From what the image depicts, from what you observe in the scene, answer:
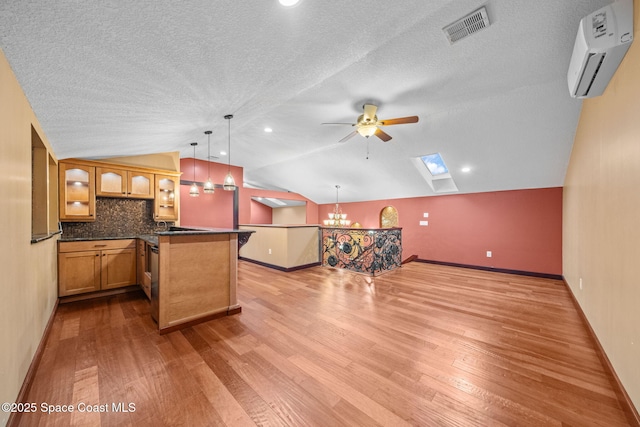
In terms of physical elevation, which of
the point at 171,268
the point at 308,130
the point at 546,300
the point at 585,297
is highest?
the point at 308,130

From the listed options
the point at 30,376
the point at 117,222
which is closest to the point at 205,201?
the point at 117,222

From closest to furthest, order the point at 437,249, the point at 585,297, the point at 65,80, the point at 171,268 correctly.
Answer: the point at 65,80, the point at 171,268, the point at 585,297, the point at 437,249

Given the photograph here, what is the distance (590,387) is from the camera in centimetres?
177

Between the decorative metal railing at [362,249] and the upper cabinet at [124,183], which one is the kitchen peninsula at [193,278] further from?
the decorative metal railing at [362,249]

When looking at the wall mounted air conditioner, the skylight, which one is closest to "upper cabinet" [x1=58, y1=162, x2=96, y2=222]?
the wall mounted air conditioner

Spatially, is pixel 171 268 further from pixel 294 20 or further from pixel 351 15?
pixel 351 15

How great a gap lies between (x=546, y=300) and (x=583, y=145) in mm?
2190

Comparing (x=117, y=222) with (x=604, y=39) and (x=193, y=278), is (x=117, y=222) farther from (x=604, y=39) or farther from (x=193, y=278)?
(x=604, y=39)

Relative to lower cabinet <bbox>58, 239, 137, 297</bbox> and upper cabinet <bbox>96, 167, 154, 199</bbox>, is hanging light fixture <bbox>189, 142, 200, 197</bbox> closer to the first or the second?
upper cabinet <bbox>96, 167, 154, 199</bbox>

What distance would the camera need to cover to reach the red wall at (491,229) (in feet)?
17.0

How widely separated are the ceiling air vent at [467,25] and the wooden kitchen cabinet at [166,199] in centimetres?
512

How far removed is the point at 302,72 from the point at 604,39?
205 centimetres

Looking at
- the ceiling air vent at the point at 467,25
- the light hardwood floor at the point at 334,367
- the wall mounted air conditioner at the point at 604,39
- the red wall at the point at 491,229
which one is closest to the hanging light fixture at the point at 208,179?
the light hardwood floor at the point at 334,367

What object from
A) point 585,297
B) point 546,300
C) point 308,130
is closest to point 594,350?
point 585,297
